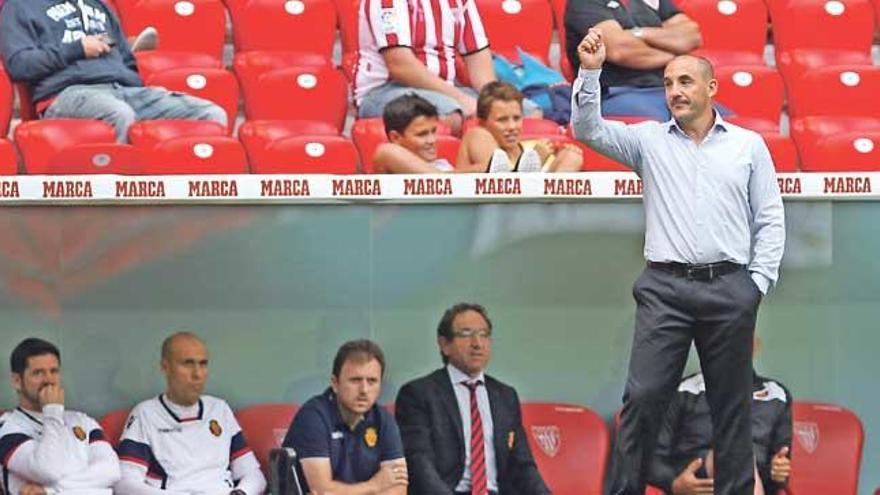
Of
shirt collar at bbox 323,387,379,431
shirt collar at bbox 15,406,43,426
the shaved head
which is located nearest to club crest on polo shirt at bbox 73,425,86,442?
shirt collar at bbox 15,406,43,426

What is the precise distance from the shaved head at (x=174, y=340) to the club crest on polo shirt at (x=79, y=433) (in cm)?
45

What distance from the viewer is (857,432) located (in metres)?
7.99

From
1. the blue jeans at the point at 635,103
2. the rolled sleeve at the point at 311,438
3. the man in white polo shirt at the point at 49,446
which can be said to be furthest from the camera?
the blue jeans at the point at 635,103

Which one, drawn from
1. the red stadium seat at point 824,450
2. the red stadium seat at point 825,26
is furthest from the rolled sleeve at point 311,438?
the red stadium seat at point 825,26

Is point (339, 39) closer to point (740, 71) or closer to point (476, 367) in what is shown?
point (740, 71)

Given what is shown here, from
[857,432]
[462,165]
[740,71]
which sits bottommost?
[857,432]

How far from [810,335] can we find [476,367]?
1347 millimetres

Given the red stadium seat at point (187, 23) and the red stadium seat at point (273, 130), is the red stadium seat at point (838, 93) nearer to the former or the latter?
the red stadium seat at point (273, 130)

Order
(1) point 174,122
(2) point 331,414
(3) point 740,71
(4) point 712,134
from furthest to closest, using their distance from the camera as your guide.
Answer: (3) point 740,71, (1) point 174,122, (2) point 331,414, (4) point 712,134

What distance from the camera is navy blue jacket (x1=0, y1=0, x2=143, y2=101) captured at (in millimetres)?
8703

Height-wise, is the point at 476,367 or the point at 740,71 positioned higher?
the point at 740,71

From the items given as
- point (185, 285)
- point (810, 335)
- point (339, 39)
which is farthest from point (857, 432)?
point (339, 39)

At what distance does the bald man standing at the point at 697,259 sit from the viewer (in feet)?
21.0

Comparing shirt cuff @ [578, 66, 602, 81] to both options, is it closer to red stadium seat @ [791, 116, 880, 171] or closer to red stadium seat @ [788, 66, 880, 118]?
red stadium seat @ [791, 116, 880, 171]
